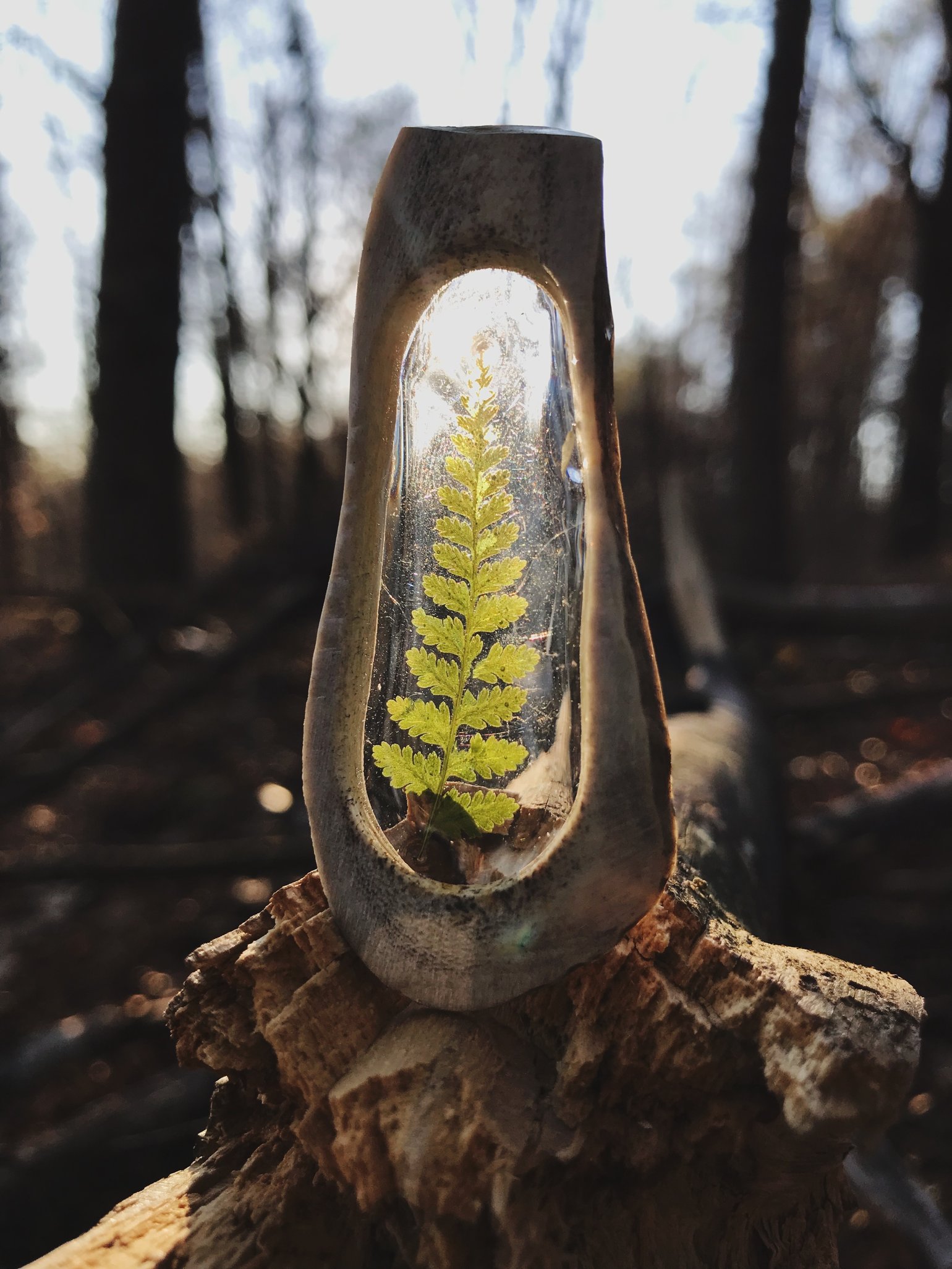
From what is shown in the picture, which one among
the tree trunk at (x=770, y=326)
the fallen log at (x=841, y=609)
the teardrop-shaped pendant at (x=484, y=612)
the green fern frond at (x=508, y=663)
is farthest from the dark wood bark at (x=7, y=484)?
the green fern frond at (x=508, y=663)

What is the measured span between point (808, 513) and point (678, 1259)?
52.6 feet

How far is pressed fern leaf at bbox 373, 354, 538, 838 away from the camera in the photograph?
1078 mm

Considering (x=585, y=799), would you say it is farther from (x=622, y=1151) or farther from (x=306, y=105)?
(x=306, y=105)

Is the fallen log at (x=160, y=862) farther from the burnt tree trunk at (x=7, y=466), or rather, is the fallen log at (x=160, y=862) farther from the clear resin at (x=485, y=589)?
the burnt tree trunk at (x=7, y=466)

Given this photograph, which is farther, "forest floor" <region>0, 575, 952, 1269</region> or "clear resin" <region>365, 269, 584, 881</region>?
"forest floor" <region>0, 575, 952, 1269</region>

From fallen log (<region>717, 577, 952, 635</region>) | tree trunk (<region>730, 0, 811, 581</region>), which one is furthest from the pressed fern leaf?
tree trunk (<region>730, 0, 811, 581</region>)

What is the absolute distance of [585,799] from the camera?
927mm

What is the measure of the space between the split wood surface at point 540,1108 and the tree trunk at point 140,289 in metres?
5.25

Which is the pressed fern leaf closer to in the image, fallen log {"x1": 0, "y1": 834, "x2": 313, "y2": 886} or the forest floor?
the forest floor

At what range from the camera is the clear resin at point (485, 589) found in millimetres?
1068

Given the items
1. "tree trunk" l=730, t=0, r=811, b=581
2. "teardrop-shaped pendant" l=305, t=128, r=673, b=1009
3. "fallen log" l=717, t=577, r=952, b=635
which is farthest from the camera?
"tree trunk" l=730, t=0, r=811, b=581

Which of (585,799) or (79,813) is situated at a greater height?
(585,799)

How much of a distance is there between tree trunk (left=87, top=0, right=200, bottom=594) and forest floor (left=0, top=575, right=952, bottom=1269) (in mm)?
823

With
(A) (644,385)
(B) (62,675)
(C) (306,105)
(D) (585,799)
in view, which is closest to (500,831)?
(D) (585,799)
